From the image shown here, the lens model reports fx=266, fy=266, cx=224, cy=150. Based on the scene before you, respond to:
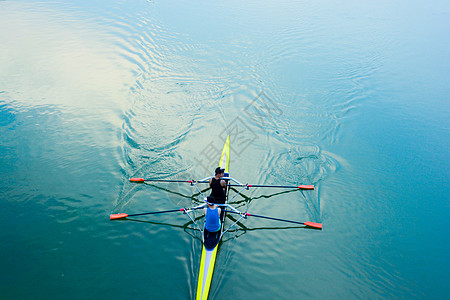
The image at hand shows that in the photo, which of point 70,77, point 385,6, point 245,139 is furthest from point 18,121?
point 385,6

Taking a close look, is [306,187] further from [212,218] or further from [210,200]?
[210,200]

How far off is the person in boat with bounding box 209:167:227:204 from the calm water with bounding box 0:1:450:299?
72 cm

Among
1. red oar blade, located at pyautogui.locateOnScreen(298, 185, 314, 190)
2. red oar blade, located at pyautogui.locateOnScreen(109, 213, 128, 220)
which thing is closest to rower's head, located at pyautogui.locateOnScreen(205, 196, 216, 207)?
red oar blade, located at pyautogui.locateOnScreen(109, 213, 128, 220)

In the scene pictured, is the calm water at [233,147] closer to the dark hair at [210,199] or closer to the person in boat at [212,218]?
the person in boat at [212,218]

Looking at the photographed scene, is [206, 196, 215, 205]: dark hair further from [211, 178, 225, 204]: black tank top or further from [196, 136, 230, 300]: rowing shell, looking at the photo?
[211, 178, 225, 204]: black tank top

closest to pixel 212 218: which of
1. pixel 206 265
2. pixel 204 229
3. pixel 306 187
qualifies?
pixel 204 229

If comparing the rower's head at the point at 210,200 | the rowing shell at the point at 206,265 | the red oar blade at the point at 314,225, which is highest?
the rower's head at the point at 210,200

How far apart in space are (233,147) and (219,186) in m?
2.72

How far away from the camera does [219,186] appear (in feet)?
22.6

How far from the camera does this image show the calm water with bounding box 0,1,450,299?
605 cm

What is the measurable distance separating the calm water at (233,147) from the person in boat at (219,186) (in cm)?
72

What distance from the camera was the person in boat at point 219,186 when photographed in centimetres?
682

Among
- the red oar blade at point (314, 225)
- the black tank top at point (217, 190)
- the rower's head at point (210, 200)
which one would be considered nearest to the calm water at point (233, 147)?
the red oar blade at point (314, 225)

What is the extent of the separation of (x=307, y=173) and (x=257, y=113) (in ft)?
11.8
